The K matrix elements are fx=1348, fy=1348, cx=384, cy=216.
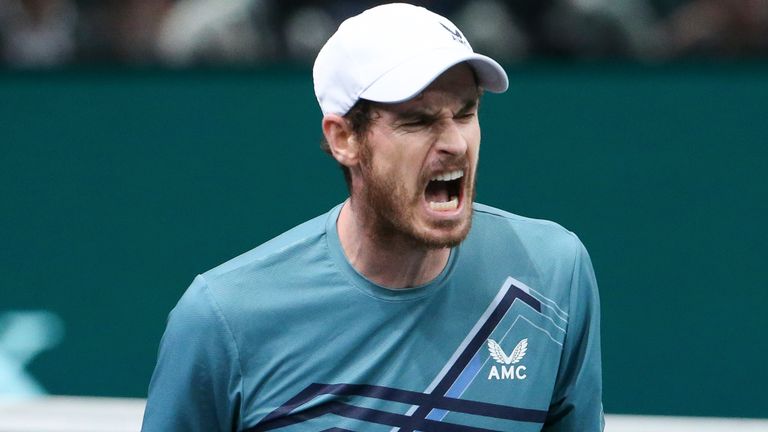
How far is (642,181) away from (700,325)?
1.95 feet

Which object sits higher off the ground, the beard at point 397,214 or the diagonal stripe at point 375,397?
the beard at point 397,214

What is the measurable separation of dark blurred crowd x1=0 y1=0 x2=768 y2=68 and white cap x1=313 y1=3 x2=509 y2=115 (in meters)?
2.37

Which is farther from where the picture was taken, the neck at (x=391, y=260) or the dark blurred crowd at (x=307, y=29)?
the dark blurred crowd at (x=307, y=29)

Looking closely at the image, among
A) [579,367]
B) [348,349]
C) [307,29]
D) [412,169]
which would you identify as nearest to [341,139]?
[412,169]

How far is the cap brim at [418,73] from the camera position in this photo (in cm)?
250

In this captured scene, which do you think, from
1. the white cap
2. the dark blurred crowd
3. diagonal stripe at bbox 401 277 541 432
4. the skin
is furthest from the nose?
the dark blurred crowd

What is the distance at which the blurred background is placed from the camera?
5.06m

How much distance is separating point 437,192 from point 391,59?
0.29 m

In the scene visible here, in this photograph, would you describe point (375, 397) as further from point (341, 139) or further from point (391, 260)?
point (341, 139)

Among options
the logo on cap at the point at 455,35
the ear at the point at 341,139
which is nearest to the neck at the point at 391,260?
the ear at the point at 341,139

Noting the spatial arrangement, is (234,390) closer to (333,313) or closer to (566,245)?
(333,313)

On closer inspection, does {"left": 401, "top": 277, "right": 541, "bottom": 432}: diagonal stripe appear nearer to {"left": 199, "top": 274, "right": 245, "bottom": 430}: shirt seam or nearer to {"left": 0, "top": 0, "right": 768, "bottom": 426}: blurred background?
{"left": 199, "top": 274, "right": 245, "bottom": 430}: shirt seam

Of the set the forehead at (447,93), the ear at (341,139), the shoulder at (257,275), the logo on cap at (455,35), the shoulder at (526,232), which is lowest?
the shoulder at (257,275)

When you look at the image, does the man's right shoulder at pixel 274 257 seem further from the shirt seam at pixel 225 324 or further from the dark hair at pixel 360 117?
the dark hair at pixel 360 117
